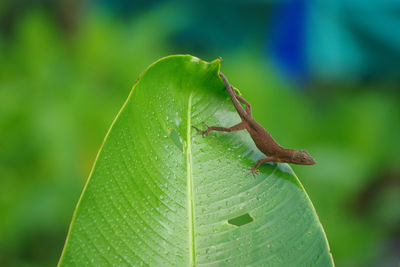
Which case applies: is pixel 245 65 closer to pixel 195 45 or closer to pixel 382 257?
pixel 195 45

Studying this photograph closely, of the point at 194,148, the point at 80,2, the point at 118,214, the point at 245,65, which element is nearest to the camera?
the point at 118,214

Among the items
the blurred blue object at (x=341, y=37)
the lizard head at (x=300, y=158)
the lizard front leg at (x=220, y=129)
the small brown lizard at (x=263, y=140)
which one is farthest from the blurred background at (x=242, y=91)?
the lizard front leg at (x=220, y=129)

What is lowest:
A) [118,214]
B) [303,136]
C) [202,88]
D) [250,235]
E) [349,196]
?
[349,196]

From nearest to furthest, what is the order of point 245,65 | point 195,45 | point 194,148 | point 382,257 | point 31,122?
1. point 194,148
2. point 31,122
3. point 382,257
4. point 245,65
5. point 195,45

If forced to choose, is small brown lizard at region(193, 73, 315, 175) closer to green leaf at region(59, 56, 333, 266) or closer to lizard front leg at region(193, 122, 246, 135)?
lizard front leg at region(193, 122, 246, 135)

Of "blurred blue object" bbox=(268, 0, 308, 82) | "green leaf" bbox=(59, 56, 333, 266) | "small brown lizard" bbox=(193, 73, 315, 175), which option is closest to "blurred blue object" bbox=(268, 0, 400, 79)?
"blurred blue object" bbox=(268, 0, 308, 82)

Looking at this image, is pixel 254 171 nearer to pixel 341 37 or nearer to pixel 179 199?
pixel 179 199

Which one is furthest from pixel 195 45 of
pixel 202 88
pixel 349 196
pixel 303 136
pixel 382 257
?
pixel 202 88
